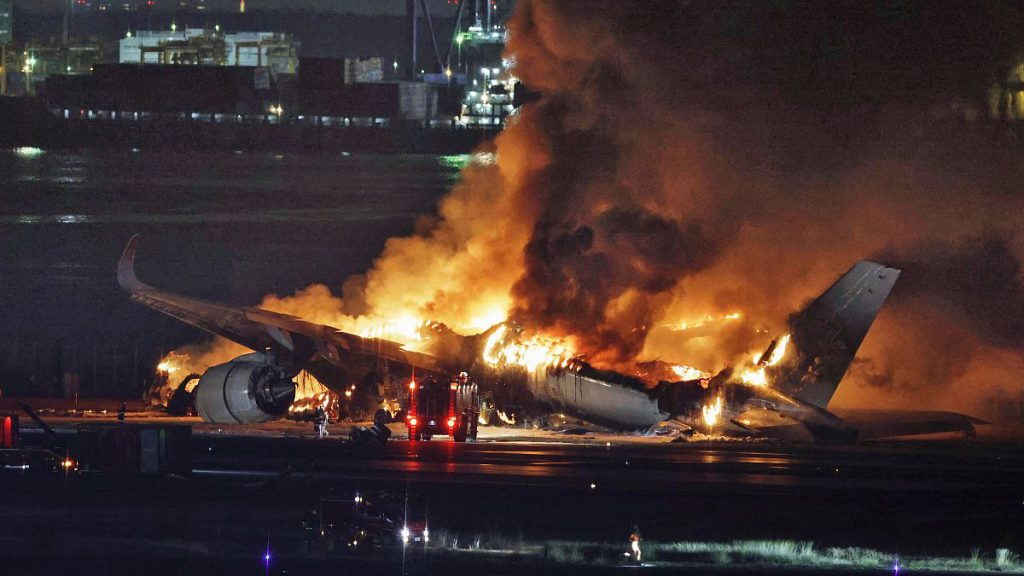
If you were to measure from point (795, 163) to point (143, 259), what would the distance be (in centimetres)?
9069

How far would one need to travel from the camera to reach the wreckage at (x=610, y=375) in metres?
37.8

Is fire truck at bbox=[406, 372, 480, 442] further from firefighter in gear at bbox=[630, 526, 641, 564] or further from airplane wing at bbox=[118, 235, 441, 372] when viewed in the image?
firefighter in gear at bbox=[630, 526, 641, 564]

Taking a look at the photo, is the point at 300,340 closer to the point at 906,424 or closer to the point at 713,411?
the point at 713,411

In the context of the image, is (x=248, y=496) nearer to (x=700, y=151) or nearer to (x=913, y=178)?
(x=700, y=151)

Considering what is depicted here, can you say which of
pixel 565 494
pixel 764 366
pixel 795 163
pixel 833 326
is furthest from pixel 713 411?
pixel 795 163

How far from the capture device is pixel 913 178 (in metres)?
46.5

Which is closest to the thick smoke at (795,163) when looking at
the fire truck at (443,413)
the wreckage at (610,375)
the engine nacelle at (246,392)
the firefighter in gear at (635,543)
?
the wreckage at (610,375)

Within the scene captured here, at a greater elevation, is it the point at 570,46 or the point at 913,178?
the point at 570,46

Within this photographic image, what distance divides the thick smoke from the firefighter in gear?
60.4 ft

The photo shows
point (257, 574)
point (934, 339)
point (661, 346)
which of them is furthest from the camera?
point (934, 339)

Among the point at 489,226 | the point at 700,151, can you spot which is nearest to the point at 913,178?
the point at 700,151

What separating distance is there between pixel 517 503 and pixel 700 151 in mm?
19567

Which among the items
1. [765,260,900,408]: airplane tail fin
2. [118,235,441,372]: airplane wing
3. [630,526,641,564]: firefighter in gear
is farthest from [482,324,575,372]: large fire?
[630,526,641,564]: firefighter in gear

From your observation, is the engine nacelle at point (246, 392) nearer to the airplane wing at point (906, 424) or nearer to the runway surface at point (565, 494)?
the runway surface at point (565, 494)
